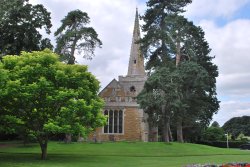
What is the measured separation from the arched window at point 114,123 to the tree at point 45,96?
28515 mm

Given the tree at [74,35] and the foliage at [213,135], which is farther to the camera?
the foliage at [213,135]

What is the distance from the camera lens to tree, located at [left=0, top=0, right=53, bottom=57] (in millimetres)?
39906

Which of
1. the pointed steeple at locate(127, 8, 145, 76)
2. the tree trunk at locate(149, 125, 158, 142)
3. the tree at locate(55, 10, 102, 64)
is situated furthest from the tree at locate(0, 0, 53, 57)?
the tree trunk at locate(149, 125, 158, 142)

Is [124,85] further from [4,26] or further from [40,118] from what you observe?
[40,118]

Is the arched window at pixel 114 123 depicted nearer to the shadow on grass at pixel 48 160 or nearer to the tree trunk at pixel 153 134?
the tree trunk at pixel 153 134

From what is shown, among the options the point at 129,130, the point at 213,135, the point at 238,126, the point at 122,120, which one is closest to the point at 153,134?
the point at 129,130

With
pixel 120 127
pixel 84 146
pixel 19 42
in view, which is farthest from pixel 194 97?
pixel 19 42

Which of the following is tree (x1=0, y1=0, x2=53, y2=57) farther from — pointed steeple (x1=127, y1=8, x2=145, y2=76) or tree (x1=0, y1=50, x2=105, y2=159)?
pointed steeple (x1=127, y1=8, x2=145, y2=76)

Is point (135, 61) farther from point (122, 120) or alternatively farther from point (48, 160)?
point (48, 160)

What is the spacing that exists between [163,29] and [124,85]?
63.6 ft

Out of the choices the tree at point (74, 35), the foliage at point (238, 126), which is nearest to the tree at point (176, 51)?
the tree at point (74, 35)

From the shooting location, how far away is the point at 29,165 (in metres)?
19.8

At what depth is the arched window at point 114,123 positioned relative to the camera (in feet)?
176

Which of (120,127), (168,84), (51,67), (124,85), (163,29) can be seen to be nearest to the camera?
(51,67)
